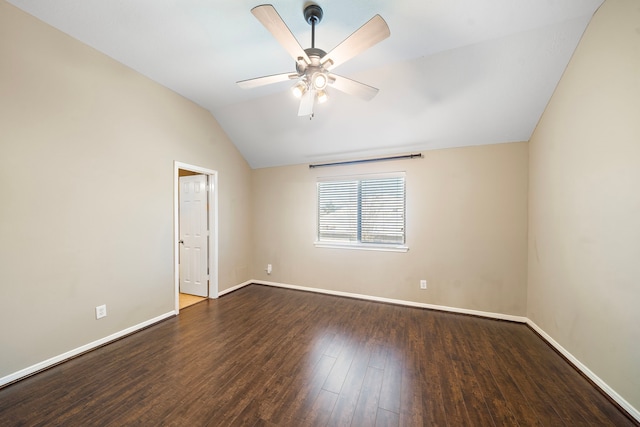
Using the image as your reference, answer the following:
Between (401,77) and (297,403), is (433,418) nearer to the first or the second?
(297,403)

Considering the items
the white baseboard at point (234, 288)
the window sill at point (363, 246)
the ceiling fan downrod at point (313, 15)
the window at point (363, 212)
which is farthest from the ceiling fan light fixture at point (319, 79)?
the white baseboard at point (234, 288)

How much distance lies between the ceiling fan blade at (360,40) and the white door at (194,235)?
116 inches

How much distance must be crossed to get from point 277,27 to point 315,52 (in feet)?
1.04

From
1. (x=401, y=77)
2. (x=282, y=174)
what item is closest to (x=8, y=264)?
(x=282, y=174)

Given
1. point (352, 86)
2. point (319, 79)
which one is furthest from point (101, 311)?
point (352, 86)

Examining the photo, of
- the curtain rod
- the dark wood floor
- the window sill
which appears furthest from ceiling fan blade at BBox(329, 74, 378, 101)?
the dark wood floor

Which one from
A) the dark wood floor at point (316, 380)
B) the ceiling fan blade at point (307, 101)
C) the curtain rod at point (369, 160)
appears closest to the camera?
the dark wood floor at point (316, 380)

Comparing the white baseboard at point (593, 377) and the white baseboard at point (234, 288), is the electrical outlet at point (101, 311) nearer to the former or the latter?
the white baseboard at point (234, 288)

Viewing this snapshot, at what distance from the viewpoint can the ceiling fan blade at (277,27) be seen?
1271 mm

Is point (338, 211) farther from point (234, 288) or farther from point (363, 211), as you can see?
point (234, 288)

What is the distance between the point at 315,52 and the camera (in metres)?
1.61

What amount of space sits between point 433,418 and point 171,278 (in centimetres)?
322

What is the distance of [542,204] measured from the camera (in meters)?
2.59

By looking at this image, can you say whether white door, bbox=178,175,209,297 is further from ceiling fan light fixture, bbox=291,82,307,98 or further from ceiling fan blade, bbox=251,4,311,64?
ceiling fan blade, bbox=251,4,311,64
